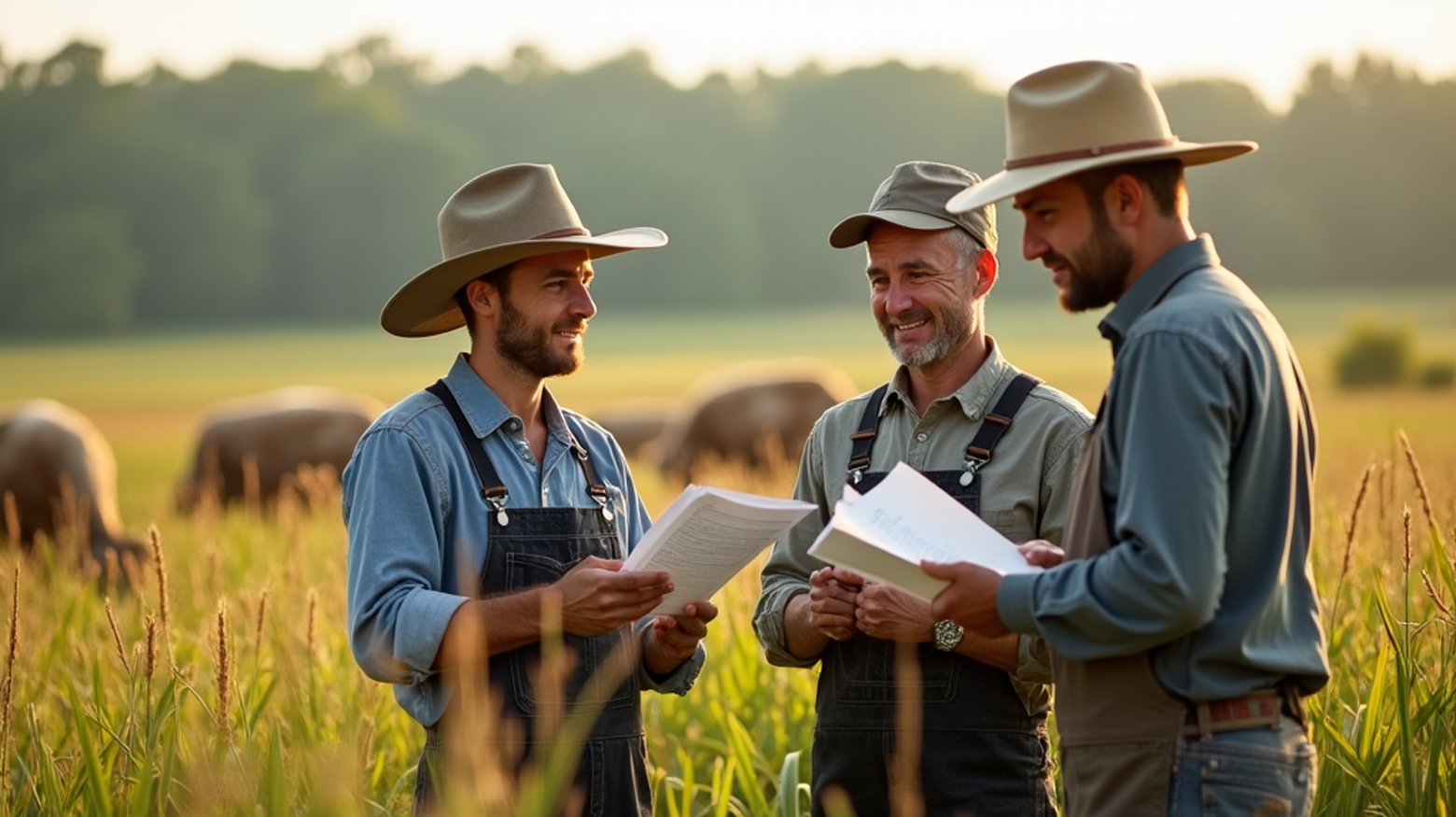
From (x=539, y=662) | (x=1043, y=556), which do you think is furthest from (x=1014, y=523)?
(x=539, y=662)

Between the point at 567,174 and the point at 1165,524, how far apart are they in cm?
7845

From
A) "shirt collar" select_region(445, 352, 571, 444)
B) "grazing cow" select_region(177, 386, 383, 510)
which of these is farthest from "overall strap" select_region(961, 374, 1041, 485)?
A: "grazing cow" select_region(177, 386, 383, 510)

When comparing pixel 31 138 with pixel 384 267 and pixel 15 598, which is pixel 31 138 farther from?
pixel 15 598

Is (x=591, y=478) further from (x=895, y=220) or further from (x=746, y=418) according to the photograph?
(x=746, y=418)

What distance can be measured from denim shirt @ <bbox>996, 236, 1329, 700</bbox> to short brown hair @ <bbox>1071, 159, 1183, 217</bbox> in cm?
19

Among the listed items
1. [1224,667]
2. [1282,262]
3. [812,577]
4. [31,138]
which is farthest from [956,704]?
[31,138]

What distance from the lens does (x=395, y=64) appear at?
93875 mm

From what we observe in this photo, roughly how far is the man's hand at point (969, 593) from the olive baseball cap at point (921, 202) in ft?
4.20

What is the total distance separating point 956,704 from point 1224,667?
1.04m

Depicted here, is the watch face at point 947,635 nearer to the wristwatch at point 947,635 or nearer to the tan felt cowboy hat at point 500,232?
the wristwatch at point 947,635

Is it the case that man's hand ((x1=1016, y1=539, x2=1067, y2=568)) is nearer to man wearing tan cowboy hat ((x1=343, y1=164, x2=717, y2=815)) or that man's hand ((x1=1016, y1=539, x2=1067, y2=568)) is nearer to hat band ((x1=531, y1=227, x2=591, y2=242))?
man wearing tan cowboy hat ((x1=343, y1=164, x2=717, y2=815))

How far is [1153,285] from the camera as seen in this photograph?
111 inches

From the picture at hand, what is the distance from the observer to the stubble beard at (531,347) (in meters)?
3.74

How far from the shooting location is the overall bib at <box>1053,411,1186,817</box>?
8.77 feet
